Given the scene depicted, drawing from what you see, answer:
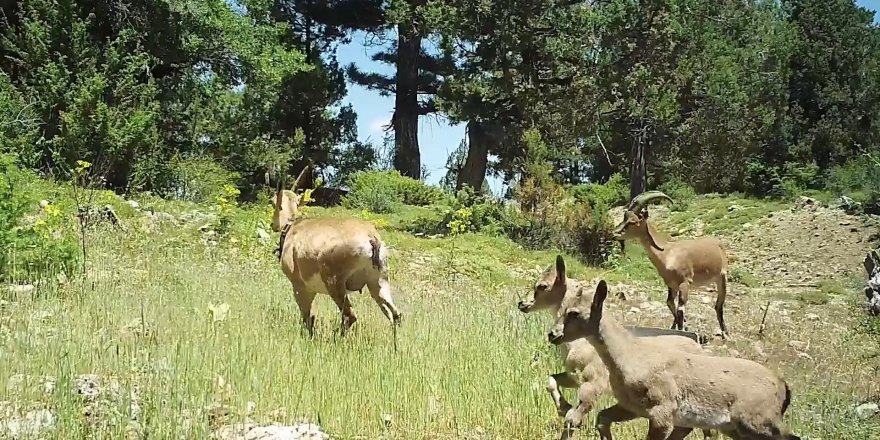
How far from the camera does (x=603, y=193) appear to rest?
83.7ft

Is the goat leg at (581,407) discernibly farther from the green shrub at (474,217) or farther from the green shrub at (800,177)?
the green shrub at (800,177)

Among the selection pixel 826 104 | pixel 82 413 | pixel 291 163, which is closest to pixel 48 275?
pixel 82 413

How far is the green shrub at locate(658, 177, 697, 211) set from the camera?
1107 inches

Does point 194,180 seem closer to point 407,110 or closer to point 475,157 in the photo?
point 475,157

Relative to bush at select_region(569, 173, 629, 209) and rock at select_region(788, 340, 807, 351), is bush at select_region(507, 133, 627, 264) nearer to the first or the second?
bush at select_region(569, 173, 629, 209)

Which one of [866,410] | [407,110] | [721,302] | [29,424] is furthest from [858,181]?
[29,424]

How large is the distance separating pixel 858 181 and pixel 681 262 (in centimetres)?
1601

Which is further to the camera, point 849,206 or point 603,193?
point 603,193

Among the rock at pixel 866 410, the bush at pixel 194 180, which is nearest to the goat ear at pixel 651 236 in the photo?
the rock at pixel 866 410

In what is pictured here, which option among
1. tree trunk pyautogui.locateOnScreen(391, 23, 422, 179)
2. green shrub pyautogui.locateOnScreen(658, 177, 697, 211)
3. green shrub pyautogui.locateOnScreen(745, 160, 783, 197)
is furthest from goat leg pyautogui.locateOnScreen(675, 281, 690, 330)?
green shrub pyautogui.locateOnScreen(745, 160, 783, 197)

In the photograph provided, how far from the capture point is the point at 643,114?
69.3 ft

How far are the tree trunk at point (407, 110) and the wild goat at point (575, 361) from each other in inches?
833

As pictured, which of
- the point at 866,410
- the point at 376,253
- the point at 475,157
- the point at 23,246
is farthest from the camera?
the point at 475,157

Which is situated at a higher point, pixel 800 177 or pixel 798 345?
pixel 800 177
